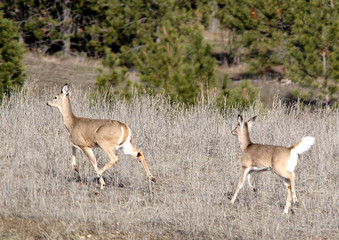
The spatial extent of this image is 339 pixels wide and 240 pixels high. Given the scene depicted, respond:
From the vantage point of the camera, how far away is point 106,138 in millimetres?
7992

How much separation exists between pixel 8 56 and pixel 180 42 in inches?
426

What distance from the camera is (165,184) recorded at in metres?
8.61

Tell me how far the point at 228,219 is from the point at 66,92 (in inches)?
147

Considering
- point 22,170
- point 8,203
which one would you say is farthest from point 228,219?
point 22,170

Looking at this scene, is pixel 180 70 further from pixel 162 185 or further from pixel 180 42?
pixel 162 185

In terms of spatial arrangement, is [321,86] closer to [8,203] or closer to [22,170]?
[22,170]

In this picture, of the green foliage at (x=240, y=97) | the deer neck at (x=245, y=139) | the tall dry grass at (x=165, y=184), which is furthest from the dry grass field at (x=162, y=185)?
the green foliage at (x=240, y=97)

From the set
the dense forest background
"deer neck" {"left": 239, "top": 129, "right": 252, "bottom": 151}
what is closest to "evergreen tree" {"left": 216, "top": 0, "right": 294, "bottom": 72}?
the dense forest background

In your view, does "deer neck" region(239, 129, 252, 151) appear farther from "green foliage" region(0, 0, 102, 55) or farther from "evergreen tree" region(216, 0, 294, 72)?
"green foliage" region(0, 0, 102, 55)

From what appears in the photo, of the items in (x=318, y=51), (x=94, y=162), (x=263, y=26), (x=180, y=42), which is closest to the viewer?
(x=94, y=162)

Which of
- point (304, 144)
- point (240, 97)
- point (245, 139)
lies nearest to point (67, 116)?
point (245, 139)

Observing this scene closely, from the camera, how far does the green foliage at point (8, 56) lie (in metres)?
15.2

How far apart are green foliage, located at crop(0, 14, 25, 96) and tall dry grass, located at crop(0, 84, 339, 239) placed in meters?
2.44

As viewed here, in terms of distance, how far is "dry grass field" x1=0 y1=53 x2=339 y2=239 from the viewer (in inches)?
255
